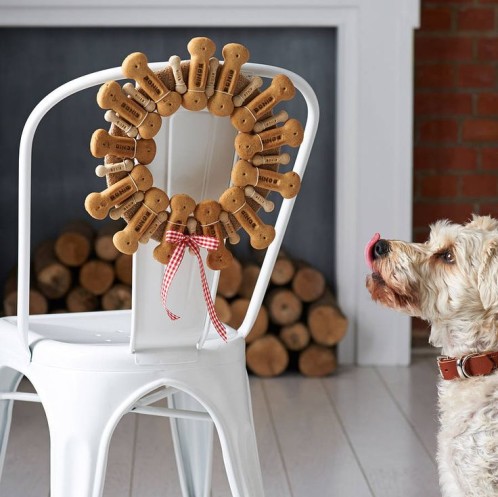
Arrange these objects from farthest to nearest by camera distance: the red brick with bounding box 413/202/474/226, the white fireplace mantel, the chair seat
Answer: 1. the red brick with bounding box 413/202/474/226
2. the white fireplace mantel
3. the chair seat

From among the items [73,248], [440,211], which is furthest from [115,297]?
[440,211]

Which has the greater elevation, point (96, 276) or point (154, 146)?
point (154, 146)

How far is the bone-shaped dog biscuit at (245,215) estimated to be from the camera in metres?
1.68

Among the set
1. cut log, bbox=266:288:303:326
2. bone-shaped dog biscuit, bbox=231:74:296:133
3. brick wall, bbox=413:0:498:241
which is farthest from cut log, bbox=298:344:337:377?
bone-shaped dog biscuit, bbox=231:74:296:133

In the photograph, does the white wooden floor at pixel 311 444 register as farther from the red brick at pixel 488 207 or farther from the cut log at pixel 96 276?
the red brick at pixel 488 207

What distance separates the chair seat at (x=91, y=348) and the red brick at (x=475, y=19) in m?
2.30

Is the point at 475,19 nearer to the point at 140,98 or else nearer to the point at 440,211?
the point at 440,211

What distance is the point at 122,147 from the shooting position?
1591 millimetres

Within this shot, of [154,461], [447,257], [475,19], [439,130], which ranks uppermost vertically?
[475,19]

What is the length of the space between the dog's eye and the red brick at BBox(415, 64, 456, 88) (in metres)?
2.22

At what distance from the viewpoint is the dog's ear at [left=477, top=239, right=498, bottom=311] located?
1738mm

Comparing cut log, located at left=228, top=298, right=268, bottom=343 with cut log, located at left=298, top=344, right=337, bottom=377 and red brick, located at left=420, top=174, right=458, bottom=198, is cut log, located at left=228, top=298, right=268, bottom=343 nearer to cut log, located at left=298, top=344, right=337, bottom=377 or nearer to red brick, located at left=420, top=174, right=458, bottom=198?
cut log, located at left=298, top=344, right=337, bottom=377

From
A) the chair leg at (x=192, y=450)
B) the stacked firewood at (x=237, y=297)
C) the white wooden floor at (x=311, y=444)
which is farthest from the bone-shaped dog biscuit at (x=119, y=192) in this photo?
the stacked firewood at (x=237, y=297)

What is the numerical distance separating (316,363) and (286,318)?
20cm
